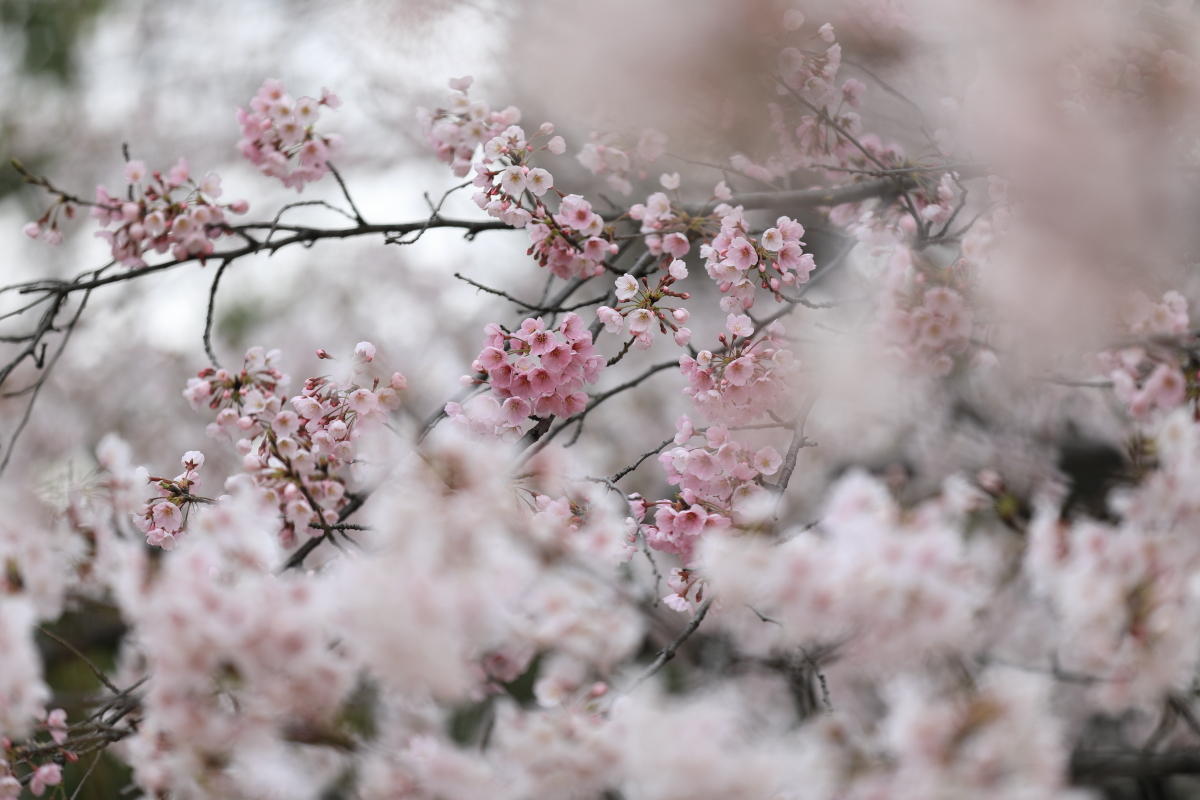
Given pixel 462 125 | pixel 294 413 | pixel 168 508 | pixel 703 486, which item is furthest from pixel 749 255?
pixel 168 508

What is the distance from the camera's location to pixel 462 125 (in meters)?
1.59

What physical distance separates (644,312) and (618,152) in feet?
1.66

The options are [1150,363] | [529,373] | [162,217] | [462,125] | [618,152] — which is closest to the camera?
[1150,363]

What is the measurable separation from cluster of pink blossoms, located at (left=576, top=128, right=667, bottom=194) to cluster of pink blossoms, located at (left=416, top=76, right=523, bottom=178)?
276 mm

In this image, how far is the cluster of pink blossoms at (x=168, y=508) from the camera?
144 centimetres

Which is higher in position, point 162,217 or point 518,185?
point 518,185

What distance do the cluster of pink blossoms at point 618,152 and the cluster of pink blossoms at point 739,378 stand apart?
51 centimetres

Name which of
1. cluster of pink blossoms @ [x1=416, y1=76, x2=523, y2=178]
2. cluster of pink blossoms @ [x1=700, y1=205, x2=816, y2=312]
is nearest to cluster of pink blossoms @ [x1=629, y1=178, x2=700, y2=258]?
cluster of pink blossoms @ [x1=700, y1=205, x2=816, y2=312]

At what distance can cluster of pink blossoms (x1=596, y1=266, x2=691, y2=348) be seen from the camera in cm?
148

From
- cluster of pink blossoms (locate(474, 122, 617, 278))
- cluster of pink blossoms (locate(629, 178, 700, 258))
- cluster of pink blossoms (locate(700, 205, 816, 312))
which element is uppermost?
cluster of pink blossoms (locate(629, 178, 700, 258))

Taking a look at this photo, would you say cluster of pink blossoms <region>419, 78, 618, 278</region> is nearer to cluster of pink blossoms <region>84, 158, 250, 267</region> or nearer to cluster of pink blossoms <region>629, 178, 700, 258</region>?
cluster of pink blossoms <region>629, 178, 700, 258</region>

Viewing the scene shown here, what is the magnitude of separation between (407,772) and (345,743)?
0.32ft

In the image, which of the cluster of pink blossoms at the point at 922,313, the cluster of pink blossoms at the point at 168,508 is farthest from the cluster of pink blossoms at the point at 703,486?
the cluster of pink blossoms at the point at 168,508

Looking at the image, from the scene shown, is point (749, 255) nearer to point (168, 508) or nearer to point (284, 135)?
point (284, 135)
